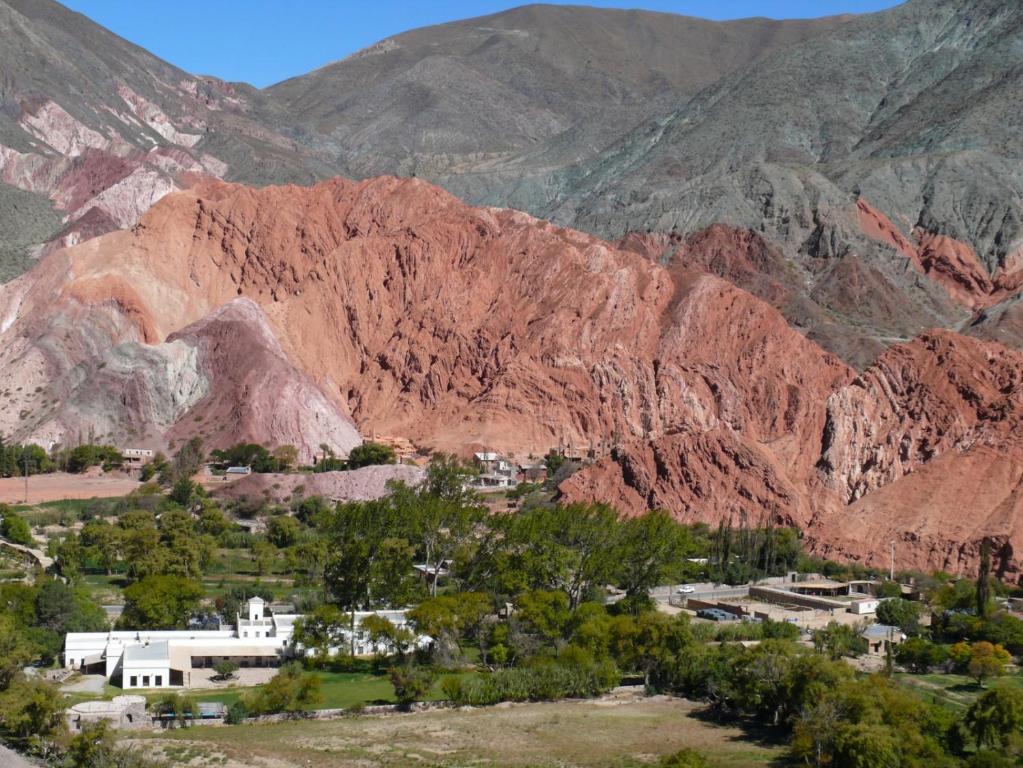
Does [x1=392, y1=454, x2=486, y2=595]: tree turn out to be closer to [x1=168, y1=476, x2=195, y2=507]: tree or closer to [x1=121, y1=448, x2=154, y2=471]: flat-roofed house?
[x1=168, y1=476, x2=195, y2=507]: tree

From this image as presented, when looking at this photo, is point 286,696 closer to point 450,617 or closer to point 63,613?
point 450,617

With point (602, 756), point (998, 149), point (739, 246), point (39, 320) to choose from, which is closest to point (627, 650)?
point (602, 756)

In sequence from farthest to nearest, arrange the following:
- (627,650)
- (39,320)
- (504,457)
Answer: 1. (39,320)
2. (504,457)
3. (627,650)

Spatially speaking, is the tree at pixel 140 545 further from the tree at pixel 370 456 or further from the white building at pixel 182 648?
the tree at pixel 370 456

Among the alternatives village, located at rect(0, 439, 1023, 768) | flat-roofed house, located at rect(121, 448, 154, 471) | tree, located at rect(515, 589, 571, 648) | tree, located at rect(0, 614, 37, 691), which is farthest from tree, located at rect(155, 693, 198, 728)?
flat-roofed house, located at rect(121, 448, 154, 471)

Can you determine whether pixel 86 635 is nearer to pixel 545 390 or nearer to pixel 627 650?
pixel 627 650

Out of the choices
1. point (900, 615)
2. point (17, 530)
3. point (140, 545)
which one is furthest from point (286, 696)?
point (17, 530)
